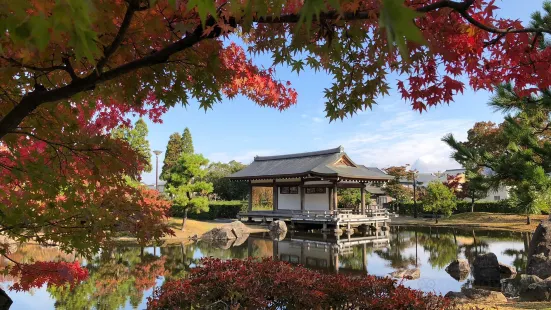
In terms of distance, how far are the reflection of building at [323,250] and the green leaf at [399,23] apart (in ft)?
31.6

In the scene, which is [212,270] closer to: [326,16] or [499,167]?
[326,16]

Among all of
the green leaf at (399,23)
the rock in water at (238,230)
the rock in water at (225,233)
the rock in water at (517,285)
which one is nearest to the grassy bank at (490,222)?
the rock in water at (238,230)

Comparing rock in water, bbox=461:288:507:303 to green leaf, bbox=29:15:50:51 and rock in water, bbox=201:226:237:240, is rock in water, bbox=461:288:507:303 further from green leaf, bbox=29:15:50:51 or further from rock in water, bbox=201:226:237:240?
rock in water, bbox=201:226:237:240

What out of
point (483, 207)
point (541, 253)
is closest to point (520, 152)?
point (541, 253)

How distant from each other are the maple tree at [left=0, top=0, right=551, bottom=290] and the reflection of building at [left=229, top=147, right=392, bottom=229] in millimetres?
16601

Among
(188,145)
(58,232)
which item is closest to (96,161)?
(58,232)

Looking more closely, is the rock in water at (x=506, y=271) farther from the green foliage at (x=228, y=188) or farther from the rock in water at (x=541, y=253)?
the green foliage at (x=228, y=188)

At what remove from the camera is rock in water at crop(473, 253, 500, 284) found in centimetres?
830

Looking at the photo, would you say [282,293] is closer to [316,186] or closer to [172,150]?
[316,186]

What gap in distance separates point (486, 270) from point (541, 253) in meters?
1.20

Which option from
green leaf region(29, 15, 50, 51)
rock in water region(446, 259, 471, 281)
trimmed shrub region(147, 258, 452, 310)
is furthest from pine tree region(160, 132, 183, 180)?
green leaf region(29, 15, 50, 51)

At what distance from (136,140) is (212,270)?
63.6ft

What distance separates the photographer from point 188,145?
1430 inches

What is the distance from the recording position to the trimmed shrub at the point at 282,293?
3521 mm
